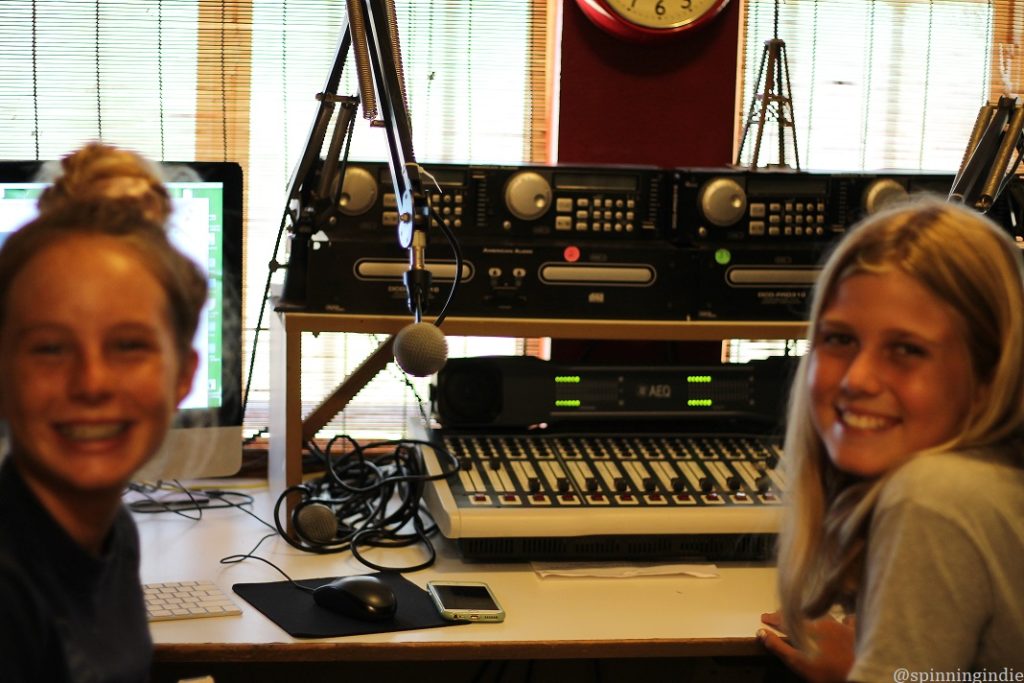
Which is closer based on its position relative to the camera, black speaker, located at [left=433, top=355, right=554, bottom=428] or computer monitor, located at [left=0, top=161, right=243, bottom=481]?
computer monitor, located at [left=0, top=161, right=243, bottom=481]

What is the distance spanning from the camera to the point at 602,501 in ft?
5.75

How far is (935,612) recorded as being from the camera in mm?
1023

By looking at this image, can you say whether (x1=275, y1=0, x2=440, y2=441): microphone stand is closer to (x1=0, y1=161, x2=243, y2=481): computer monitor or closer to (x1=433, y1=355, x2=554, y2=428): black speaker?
(x1=0, y1=161, x2=243, y2=481): computer monitor

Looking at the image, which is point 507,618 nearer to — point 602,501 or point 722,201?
point 602,501

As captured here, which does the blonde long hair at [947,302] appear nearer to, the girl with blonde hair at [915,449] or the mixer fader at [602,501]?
the girl with blonde hair at [915,449]

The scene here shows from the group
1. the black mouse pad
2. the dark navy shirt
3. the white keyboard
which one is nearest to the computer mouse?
the black mouse pad

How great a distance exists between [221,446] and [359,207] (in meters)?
0.42

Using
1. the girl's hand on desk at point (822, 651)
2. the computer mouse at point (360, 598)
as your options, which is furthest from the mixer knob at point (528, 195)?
the girl's hand on desk at point (822, 651)

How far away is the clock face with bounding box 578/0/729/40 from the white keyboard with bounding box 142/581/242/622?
129 centimetres

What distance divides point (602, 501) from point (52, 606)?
93 centimetres

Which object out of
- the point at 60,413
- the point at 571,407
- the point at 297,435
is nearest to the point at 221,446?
the point at 297,435

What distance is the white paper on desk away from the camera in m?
1.71

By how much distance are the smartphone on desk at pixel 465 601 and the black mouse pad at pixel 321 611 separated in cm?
1

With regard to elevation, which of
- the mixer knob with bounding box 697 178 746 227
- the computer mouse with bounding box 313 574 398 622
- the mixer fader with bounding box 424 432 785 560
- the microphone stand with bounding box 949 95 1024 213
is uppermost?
the microphone stand with bounding box 949 95 1024 213
